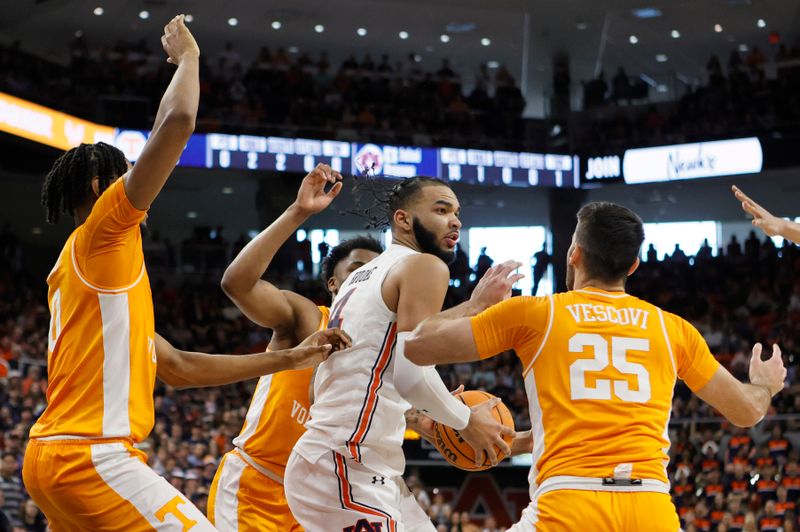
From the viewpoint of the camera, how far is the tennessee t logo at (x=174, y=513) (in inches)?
138

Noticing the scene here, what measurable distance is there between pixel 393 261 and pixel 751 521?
12258mm

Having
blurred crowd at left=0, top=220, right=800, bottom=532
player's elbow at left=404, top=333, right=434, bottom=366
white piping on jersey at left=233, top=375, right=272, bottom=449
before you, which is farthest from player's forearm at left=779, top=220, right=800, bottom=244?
blurred crowd at left=0, top=220, right=800, bottom=532

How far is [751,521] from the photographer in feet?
49.2

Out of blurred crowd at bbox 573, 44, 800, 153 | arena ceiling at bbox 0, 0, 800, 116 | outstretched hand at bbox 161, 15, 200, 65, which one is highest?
arena ceiling at bbox 0, 0, 800, 116

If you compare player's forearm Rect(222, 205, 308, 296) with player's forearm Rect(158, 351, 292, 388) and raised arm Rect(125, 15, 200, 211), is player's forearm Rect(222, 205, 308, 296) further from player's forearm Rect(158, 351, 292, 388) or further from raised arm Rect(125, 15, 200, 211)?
raised arm Rect(125, 15, 200, 211)

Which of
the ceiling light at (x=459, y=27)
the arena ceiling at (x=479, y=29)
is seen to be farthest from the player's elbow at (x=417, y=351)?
the ceiling light at (x=459, y=27)

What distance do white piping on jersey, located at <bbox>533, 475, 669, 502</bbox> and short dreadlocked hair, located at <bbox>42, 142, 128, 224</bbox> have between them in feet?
6.48

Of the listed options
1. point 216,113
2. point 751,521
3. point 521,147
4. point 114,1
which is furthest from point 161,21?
point 751,521

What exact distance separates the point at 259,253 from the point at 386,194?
82 centimetres

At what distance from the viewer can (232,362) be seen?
4.38 m

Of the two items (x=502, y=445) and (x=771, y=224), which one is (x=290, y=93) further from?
(x=502, y=445)

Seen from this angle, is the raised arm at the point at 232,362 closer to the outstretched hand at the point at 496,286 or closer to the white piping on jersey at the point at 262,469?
the outstretched hand at the point at 496,286

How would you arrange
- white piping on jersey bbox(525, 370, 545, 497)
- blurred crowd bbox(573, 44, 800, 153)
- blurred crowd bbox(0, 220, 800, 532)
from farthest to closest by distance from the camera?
blurred crowd bbox(573, 44, 800, 153) < blurred crowd bbox(0, 220, 800, 532) < white piping on jersey bbox(525, 370, 545, 497)

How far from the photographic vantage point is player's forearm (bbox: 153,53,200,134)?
3506 mm
